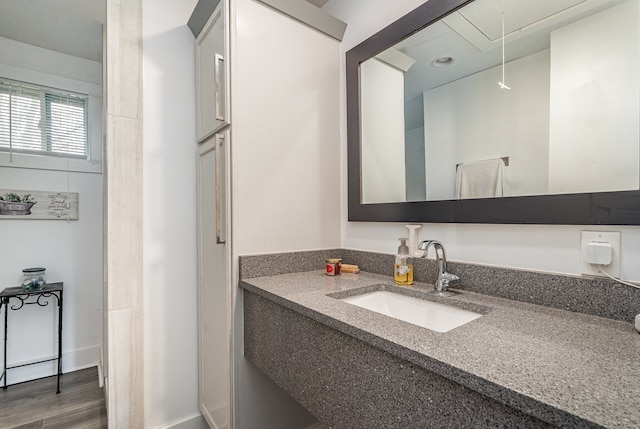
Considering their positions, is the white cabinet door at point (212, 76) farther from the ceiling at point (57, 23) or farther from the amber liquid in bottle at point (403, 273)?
the amber liquid in bottle at point (403, 273)

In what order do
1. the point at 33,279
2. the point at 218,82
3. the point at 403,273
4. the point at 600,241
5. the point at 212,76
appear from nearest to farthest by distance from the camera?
the point at 600,241
the point at 403,273
the point at 218,82
the point at 212,76
the point at 33,279

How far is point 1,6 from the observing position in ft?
5.76

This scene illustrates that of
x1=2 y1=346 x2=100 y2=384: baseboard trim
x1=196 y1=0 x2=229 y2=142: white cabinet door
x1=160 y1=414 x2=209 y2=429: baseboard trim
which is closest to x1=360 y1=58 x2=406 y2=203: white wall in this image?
x1=196 y1=0 x2=229 y2=142: white cabinet door

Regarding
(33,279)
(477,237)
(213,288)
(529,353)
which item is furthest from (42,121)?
(529,353)

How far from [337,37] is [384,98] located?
488 mm

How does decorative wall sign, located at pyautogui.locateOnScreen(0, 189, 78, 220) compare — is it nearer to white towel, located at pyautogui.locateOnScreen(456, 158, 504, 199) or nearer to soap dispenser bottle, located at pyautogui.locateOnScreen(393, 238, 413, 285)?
soap dispenser bottle, located at pyautogui.locateOnScreen(393, 238, 413, 285)

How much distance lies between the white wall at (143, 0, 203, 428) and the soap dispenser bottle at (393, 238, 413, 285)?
3.62ft

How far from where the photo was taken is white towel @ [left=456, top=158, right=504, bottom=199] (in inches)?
40.2

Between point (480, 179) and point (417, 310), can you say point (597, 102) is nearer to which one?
point (480, 179)

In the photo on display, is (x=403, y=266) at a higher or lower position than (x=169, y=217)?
lower

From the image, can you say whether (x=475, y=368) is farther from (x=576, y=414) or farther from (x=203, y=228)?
(x=203, y=228)

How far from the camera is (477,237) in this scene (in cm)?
108

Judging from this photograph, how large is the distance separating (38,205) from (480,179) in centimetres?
294

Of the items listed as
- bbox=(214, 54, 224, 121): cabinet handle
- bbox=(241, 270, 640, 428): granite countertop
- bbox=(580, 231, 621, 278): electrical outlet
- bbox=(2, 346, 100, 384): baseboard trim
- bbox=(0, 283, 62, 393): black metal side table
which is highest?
bbox=(214, 54, 224, 121): cabinet handle
